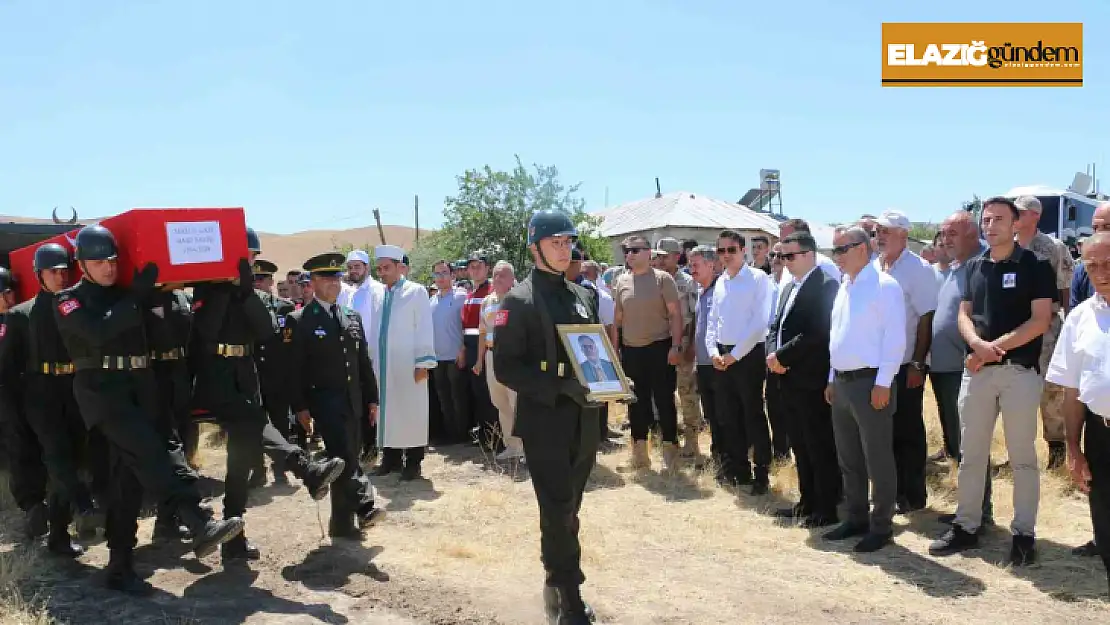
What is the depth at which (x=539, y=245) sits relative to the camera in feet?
15.0

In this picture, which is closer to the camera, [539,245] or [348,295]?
[539,245]

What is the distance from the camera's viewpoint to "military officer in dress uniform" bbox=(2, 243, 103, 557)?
20.1 feet

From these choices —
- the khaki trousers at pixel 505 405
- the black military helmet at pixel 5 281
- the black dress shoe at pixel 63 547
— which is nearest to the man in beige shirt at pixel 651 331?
the khaki trousers at pixel 505 405

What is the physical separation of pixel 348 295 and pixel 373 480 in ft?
7.68

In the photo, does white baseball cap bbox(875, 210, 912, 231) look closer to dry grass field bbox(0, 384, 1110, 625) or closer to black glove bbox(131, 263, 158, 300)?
dry grass field bbox(0, 384, 1110, 625)

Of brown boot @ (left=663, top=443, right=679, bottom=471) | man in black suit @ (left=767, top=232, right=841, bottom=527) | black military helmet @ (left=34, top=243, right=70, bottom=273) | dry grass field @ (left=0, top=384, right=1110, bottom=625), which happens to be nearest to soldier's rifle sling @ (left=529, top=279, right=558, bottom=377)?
dry grass field @ (left=0, top=384, right=1110, bottom=625)

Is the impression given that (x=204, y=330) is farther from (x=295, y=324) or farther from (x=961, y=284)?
(x=961, y=284)

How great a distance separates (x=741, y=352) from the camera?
7.50 meters

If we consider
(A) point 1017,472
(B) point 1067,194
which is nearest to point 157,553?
(A) point 1017,472

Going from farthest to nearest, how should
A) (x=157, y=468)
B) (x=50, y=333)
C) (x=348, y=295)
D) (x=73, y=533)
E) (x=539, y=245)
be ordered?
(x=348, y=295), (x=73, y=533), (x=50, y=333), (x=157, y=468), (x=539, y=245)

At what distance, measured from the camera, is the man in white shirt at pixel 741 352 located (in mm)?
7559

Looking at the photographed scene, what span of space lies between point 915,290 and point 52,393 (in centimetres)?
681

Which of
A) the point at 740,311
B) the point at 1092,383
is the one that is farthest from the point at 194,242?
the point at 1092,383

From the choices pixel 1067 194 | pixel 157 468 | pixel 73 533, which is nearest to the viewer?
pixel 157 468
